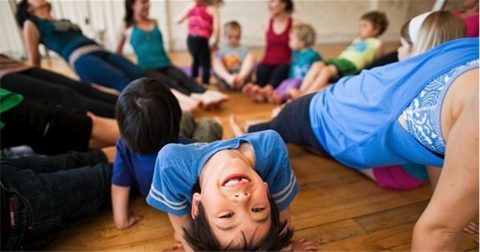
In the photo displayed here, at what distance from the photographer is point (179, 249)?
98 cm

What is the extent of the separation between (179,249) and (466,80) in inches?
33.8

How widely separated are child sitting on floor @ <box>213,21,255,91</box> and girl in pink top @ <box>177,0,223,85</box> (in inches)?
4.2

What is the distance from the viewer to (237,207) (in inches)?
27.0

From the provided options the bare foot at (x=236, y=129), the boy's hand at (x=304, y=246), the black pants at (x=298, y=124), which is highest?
the black pants at (x=298, y=124)

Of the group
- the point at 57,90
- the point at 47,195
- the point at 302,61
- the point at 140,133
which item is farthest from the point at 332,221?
the point at 302,61

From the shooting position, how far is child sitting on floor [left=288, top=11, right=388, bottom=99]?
2.19 meters

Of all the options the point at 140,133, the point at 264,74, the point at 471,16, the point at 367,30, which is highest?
the point at 471,16

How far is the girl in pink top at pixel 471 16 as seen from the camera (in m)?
1.87

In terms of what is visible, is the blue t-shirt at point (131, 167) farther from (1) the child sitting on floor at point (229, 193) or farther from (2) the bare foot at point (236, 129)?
(2) the bare foot at point (236, 129)

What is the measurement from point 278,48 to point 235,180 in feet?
6.73

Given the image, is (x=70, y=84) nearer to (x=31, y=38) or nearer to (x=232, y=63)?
(x=31, y=38)

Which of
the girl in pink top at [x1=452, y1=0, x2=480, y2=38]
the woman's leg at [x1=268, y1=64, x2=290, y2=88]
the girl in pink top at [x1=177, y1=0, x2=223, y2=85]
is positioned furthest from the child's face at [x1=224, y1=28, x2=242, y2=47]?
the girl in pink top at [x1=452, y1=0, x2=480, y2=38]

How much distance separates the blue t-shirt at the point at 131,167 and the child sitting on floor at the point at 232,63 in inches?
59.6

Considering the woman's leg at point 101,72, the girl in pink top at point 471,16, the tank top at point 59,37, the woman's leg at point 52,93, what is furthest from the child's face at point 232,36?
the girl in pink top at point 471,16
